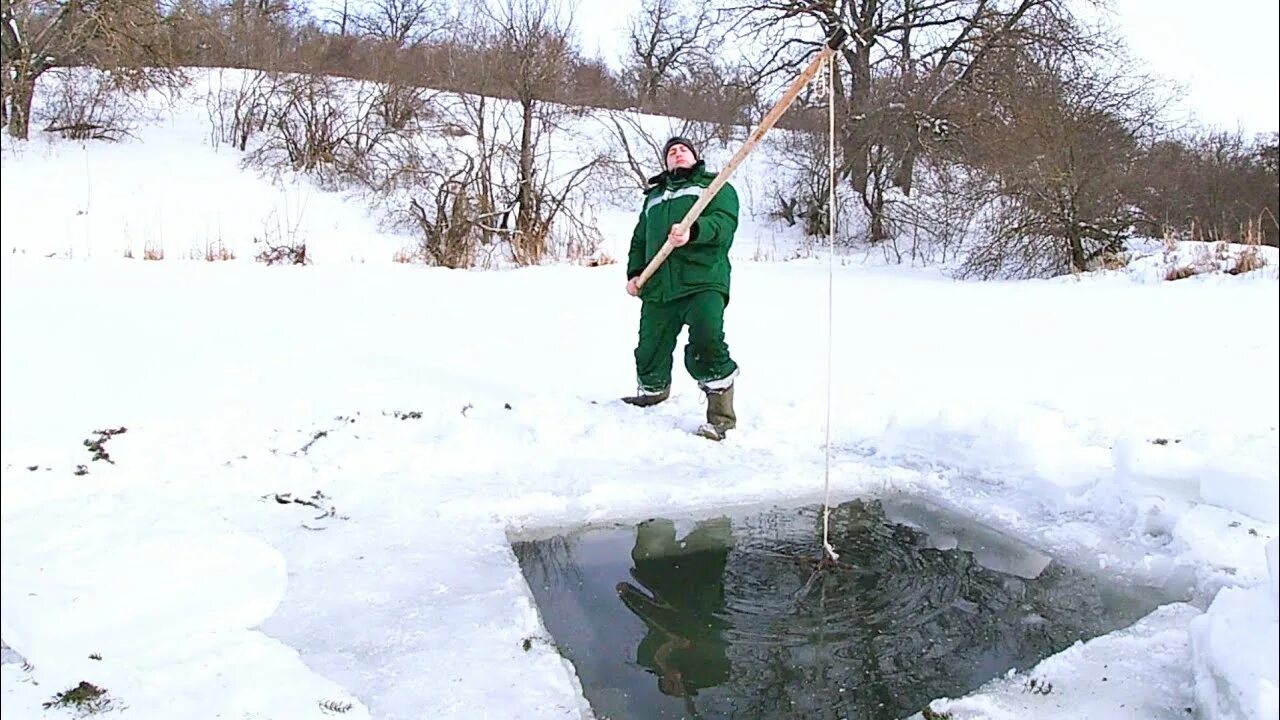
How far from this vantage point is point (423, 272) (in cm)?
891

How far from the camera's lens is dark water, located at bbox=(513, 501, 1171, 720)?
7.85ft

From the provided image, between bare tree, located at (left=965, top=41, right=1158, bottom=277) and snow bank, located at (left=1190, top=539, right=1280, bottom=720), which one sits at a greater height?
bare tree, located at (left=965, top=41, right=1158, bottom=277)

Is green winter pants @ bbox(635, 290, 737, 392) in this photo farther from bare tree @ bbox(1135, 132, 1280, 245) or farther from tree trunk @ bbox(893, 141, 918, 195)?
tree trunk @ bbox(893, 141, 918, 195)

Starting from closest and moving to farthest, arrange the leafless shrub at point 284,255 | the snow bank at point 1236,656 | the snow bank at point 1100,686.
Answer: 1. the snow bank at point 1236,656
2. the snow bank at point 1100,686
3. the leafless shrub at point 284,255

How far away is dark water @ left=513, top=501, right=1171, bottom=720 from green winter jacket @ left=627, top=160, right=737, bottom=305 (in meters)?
1.23

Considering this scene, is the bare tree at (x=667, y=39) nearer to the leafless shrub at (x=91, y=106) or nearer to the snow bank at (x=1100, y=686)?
the snow bank at (x=1100, y=686)

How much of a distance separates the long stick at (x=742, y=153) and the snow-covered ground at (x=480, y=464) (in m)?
0.75

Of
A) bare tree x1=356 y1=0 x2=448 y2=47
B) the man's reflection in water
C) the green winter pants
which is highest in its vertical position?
bare tree x1=356 y1=0 x2=448 y2=47

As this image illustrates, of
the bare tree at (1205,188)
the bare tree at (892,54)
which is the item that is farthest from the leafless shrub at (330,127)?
the bare tree at (1205,188)

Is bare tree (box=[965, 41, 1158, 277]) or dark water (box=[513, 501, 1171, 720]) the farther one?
bare tree (box=[965, 41, 1158, 277])

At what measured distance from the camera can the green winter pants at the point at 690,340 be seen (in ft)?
14.5

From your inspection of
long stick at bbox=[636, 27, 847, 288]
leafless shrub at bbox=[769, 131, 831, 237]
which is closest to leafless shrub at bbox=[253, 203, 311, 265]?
long stick at bbox=[636, 27, 847, 288]

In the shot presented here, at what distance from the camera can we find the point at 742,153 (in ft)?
12.2

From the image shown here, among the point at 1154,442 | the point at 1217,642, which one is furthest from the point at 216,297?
the point at 1217,642
